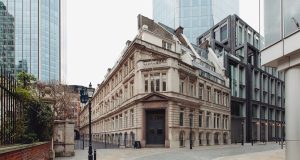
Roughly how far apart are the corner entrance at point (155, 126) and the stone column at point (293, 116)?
2652 centimetres

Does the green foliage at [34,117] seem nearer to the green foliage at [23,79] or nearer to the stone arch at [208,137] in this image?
the green foliage at [23,79]

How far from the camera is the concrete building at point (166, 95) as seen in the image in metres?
38.8

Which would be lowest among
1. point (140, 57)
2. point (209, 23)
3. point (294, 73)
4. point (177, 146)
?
point (177, 146)

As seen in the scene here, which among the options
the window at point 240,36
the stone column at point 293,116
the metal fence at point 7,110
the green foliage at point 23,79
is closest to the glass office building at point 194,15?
the window at point 240,36

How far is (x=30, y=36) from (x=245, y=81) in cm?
9868

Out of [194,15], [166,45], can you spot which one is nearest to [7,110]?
[166,45]

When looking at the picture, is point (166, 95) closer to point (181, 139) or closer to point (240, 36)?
point (181, 139)

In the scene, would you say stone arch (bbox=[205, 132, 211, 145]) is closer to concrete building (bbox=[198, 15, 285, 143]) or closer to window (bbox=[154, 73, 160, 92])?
concrete building (bbox=[198, 15, 285, 143])

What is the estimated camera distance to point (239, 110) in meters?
63.1

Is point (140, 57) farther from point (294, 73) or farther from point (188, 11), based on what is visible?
point (188, 11)

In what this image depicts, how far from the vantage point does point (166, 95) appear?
38.3m

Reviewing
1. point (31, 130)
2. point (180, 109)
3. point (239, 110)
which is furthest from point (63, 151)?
point (239, 110)

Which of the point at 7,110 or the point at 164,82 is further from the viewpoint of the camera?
the point at 164,82

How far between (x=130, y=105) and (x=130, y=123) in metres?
2.45
